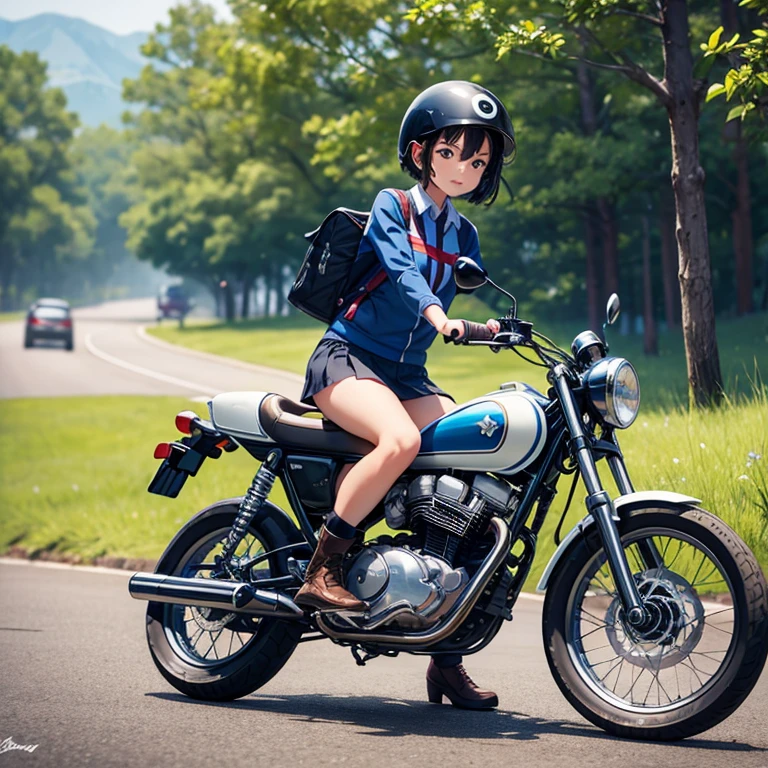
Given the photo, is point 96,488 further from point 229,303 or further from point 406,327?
point 229,303

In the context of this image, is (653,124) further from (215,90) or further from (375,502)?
(375,502)

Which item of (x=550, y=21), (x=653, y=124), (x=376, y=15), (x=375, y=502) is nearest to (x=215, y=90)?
(x=376, y=15)

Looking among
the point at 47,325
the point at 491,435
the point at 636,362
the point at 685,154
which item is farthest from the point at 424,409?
the point at 47,325

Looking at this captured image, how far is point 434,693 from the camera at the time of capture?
5.13 m

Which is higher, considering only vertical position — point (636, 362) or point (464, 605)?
point (636, 362)

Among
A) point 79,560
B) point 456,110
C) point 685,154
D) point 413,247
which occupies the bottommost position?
point 79,560

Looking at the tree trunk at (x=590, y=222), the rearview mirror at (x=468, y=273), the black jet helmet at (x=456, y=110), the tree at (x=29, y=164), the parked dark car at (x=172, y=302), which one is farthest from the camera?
the parked dark car at (x=172, y=302)

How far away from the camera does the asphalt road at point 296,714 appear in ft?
13.2

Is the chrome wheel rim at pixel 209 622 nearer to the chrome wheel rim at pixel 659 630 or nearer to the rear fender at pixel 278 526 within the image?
the rear fender at pixel 278 526

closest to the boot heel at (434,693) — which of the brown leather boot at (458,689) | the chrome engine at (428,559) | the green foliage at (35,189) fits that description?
the brown leather boot at (458,689)

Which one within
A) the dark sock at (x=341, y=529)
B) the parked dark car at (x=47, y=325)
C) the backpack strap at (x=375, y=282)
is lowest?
the parked dark car at (x=47, y=325)

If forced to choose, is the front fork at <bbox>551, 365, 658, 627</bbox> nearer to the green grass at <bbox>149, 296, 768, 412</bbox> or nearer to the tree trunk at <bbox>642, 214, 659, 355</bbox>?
the green grass at <bbox>149, 296, 768, 412</bbox>

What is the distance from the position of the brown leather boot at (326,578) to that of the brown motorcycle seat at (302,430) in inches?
13.8

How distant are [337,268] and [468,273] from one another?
0.87 metres
